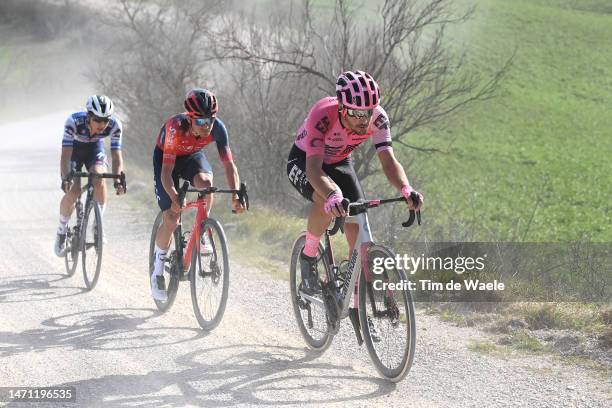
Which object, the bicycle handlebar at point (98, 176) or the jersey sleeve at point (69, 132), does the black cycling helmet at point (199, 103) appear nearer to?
the bicycle handlebar at point (98, 176)

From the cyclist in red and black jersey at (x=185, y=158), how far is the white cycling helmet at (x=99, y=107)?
1.12m

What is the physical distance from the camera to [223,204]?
14.1m

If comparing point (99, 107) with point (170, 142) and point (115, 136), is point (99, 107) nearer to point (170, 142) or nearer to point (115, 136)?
point (115, 136)

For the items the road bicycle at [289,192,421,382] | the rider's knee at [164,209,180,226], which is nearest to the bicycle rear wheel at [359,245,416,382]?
the road bicycle at [289,192,421,382]

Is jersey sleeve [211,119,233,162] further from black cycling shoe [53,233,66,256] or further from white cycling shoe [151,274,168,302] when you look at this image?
black cycling shoe [53,233,66,256]

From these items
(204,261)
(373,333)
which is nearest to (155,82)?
(204,261)

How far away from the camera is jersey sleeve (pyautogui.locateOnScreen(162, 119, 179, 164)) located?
22.5 feet

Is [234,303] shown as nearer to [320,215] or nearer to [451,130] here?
[320,215]

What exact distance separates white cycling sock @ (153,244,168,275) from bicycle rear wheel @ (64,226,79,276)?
5.95 ft

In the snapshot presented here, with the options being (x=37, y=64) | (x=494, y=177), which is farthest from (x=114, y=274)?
(x=37, y=64)

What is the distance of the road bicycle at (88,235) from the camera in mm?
8484

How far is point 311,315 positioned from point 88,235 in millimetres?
3528

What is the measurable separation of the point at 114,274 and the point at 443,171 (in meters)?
25.3

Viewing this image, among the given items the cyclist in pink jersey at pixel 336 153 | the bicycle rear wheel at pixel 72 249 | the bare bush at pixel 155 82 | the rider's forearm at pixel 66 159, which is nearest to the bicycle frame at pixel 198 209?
the cyclist in pink jersey at pixel 336 153
